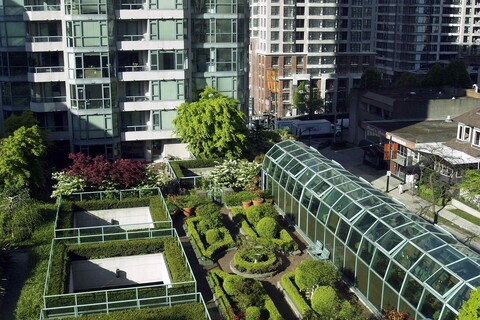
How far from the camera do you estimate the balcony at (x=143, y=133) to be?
54.4 meters

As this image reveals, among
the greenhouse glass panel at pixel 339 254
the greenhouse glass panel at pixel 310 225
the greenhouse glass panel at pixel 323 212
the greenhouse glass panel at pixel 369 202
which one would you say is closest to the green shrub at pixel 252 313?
the greenhouse glass panel at pixel 339 254

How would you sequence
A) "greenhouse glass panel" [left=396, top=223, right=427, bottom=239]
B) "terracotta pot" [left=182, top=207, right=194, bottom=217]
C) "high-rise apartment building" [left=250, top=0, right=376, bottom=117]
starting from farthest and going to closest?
1. "high-rise apartment building" [left=250, top=0, right=376, bottom=117]
2. "terracotta pot" [left=182, top=207, right=194, bottom=217]
3. "greenhouse glass panel" [left=396, top=223, right=427, bottom=239]

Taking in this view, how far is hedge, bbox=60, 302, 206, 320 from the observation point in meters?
24.0

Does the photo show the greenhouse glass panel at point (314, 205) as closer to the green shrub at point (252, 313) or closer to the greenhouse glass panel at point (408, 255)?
the greenhouse glass panel at point (408, 255)

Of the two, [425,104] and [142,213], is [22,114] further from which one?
[425,104]

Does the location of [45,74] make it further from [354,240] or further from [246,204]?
[354,240]

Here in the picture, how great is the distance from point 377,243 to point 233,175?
1858 centimetres

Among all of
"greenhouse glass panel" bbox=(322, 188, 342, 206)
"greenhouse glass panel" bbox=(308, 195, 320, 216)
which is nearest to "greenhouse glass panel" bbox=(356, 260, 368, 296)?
"greenhouse glass panel" bbox=(322, 188, 342, 206)

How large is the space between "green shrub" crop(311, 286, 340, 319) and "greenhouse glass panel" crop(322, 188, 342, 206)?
7245 millimetres

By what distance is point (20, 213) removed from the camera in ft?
117

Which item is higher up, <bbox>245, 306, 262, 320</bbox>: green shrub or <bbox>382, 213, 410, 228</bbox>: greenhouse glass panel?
<bbox>382, 213, 410, 228</bbox>: greenhouse glass panel

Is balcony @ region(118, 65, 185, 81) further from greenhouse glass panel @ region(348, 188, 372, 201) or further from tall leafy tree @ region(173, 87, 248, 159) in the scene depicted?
greenhouse glass panel @ region(348, 188, 372, 201)

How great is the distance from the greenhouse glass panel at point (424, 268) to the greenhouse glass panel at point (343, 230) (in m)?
5.55

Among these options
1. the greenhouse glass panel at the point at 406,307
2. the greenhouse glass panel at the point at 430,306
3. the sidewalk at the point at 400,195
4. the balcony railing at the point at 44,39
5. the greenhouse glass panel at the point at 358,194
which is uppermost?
the balcony railing at the point at 44,39
